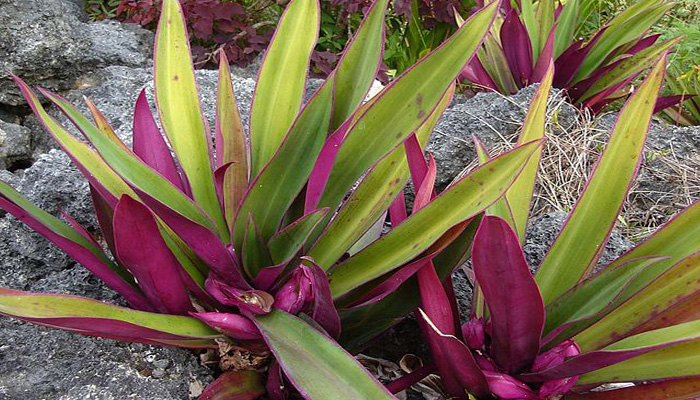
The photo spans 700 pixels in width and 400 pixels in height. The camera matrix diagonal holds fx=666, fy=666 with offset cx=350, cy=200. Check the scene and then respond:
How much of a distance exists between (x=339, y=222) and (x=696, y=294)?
1.94 ft

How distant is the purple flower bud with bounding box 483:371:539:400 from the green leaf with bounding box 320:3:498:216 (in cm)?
41

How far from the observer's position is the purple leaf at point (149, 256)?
92 cm

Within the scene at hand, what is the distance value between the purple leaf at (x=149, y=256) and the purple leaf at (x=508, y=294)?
1.50 feet

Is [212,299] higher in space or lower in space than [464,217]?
lower

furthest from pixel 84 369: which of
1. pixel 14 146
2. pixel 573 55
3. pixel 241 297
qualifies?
pixel 573 55

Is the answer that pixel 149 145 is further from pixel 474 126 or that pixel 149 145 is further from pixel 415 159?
pixel 474 126

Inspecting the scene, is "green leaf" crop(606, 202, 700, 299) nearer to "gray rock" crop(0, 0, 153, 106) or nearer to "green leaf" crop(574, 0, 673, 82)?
"green leaf" crop(574, 0, 673, 82)

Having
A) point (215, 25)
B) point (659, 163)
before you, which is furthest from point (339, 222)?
point (215, 25)

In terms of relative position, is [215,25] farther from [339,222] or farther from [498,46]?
[339,222]

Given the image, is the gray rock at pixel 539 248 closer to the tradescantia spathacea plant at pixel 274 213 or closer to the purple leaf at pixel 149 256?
the tradescantia spathacea plant at pixel 274 213

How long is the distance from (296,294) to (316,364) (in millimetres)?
187

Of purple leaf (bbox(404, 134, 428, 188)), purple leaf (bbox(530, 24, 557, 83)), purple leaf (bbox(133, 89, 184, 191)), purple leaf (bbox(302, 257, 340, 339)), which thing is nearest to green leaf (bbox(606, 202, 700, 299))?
purple leaf (bbox(404, 134, 428, 188))

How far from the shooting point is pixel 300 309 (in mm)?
1103

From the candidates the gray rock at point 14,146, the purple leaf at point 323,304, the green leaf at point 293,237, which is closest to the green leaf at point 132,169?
the green leaf at point 293,237
